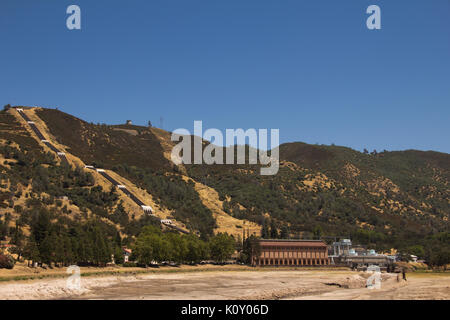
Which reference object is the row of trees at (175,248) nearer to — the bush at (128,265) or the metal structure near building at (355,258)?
the bush at (128,265)

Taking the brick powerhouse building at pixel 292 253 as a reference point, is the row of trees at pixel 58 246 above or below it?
above

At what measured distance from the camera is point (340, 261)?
571ft

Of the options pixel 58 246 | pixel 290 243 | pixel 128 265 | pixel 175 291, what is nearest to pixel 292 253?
pixel 290 243

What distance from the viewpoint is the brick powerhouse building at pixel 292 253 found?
165000mm

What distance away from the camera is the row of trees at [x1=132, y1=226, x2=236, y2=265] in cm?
11831

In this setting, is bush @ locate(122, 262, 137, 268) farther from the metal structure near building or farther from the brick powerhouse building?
the metal structure near building

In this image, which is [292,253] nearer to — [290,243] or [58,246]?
[290,243]

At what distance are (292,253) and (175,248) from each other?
5338 cm

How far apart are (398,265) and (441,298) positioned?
325 ft

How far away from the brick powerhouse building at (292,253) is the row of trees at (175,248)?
1720cm

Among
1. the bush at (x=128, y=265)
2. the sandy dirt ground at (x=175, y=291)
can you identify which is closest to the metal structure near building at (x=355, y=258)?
the bush at (x=128, y=265)
